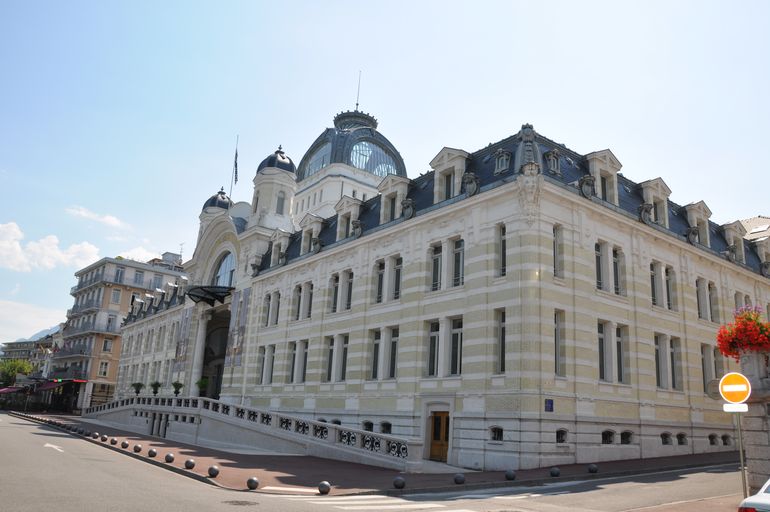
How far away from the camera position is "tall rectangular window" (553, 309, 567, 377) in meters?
22.9

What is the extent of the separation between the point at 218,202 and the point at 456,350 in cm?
4082

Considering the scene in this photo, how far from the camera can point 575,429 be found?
22.4 m

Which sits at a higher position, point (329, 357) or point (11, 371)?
point (329, 357)

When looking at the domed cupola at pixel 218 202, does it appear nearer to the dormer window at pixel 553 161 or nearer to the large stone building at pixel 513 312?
the large stone building at pixel 513 312

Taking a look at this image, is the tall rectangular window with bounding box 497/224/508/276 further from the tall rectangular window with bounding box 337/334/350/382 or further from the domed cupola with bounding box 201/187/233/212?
the domed cupola with bounding box 201/187/233/212

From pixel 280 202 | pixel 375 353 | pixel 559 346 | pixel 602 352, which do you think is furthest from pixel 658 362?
pixel 280 202

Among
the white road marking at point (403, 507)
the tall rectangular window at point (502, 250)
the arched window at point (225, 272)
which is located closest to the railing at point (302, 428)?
the white road marking at point (403, 507)

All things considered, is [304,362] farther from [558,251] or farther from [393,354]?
[558,251]

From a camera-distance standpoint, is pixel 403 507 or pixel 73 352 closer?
pixel 403 507

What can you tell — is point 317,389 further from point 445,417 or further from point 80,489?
point 80,489

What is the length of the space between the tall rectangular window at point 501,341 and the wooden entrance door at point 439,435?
10.8 feet

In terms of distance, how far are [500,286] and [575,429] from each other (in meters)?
6.12

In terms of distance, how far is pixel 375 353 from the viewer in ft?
100.0

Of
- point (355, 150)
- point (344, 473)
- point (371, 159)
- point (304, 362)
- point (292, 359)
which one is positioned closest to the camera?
point (344, 473)
